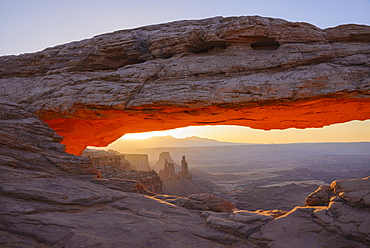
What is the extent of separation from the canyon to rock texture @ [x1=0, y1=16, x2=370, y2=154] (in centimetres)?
7

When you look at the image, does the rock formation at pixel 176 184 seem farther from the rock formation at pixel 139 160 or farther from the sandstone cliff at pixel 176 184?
the rock formation at pixel 139 160

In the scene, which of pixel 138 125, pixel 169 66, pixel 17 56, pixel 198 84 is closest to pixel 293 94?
pixel 198 84

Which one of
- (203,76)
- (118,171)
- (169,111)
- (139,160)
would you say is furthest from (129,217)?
(139,160)

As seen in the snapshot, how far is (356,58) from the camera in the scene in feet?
36.3

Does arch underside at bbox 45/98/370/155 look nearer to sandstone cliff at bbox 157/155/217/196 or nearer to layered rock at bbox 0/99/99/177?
layered rock at bbox 0/99/99/177

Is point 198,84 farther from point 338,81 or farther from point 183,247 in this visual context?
point 183,247

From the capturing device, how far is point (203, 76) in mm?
12680

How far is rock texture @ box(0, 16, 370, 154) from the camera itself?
11312mm

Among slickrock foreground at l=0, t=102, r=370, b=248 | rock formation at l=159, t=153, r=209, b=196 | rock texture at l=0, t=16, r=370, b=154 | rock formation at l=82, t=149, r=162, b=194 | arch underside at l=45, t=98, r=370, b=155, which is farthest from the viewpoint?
rock formation at l=159, t=153, r=209, b=196

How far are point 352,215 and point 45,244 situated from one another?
8.88 metres

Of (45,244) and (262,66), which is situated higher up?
(262,66)

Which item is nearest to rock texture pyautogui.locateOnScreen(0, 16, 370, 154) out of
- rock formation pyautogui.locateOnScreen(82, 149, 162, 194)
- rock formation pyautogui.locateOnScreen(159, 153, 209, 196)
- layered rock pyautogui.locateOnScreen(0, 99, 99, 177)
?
layered rock pyautogui.locateOnScreen(0, 99, 99, 177)

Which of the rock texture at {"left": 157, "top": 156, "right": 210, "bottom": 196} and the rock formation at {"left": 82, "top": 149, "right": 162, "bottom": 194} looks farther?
the rock texture at {"left": 157, "top": 156, "right": 210, "bottom": 196}

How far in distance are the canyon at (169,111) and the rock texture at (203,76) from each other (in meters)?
0.07
